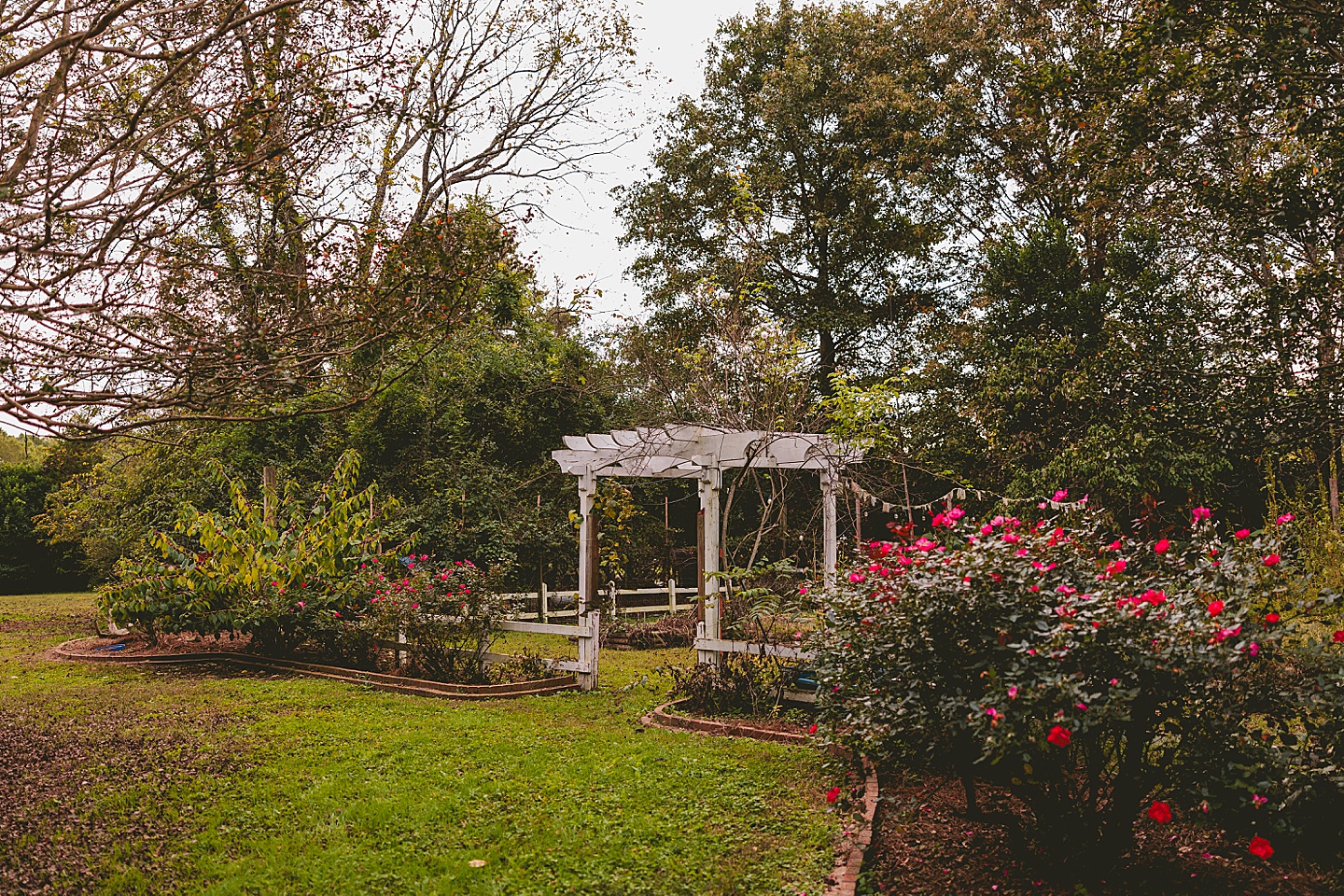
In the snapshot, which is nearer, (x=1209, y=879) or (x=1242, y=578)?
(x=1242, y=578)

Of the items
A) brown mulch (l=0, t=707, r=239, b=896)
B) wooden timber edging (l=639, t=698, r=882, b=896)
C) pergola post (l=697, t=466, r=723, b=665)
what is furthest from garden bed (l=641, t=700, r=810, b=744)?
brown mulch (l=0, t=707, r=239, b=896)

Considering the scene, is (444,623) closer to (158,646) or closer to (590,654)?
(590,654)

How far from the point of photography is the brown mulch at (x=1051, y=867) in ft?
12.6

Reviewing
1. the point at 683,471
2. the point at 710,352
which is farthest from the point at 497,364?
the point at 683,471

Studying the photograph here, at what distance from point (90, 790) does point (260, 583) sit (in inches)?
183

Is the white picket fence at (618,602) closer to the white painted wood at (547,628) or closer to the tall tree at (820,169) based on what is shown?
the white painted wood at (547,628)

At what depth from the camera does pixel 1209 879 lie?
3922 mm

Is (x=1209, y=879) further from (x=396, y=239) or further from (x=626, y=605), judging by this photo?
(x=626, y=605)

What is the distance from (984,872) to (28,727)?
6888 millimetres

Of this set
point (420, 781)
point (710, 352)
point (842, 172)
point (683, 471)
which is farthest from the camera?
point (842, 172)

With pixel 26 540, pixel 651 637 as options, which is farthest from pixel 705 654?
pixel 26 540

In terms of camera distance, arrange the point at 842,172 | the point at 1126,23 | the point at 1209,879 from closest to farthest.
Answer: the point at 1209,879, the point at 1126,23, the point at 842,172

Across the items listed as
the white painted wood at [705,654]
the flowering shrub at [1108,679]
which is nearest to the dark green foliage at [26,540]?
the white painted wood at [705,654]

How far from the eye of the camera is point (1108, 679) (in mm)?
3467
